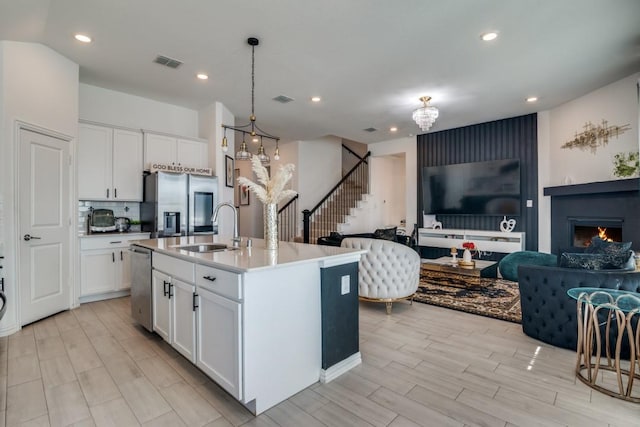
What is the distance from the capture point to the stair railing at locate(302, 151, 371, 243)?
824 cm

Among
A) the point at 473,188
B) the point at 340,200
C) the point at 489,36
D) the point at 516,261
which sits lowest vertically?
the point at 516,261

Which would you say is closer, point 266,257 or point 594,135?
point 266,257

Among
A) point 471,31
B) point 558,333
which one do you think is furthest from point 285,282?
point 471,31

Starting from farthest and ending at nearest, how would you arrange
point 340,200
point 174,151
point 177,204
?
1. point 340,200
2. point 174,151
3. point 177,204

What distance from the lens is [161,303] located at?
8.80 ft

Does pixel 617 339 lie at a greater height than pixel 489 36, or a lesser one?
lesser

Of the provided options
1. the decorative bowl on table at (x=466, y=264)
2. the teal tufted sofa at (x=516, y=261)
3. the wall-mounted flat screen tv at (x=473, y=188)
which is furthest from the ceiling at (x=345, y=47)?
the decorative bowl on table at (x=466, y=264)

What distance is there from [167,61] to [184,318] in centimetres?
308

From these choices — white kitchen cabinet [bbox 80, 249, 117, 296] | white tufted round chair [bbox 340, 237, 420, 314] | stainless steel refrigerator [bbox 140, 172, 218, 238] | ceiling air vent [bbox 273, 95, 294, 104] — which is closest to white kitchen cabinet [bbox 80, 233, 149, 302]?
white kitchen cabinet [bbox 80, 249, 117, 296]

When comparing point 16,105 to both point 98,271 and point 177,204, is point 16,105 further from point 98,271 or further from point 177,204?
point 98,271

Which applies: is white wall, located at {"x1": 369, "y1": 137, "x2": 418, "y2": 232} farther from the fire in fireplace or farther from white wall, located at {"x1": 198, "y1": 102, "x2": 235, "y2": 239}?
white wall, located at {"x1": 198, "y1": 102, "x2": 235, "y2": 239}

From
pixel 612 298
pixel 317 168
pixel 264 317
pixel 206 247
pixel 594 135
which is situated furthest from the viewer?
pixel 317 168

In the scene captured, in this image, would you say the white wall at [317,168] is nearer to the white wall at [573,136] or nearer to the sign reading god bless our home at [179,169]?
the sign reading god bless our home at [179,169]

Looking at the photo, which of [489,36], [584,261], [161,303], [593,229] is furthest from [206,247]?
[593,229]
